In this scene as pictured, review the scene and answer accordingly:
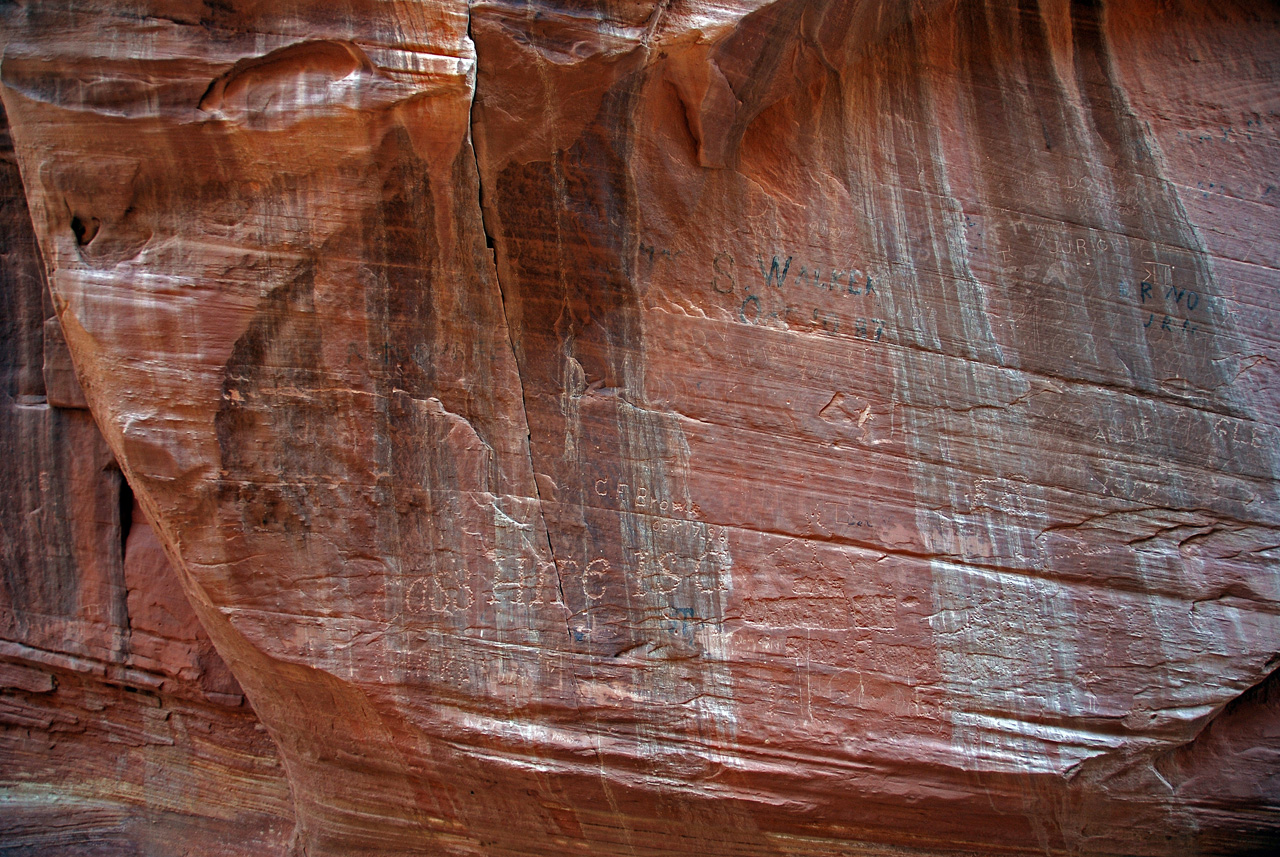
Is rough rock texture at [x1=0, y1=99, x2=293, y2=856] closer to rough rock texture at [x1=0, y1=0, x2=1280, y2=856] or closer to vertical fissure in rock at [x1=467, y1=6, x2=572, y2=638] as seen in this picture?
rough rock texture at [x1=0, y1=0, x2=1280, y2=856]

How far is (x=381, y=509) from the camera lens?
125 inches

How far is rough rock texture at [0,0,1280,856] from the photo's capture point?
295 centimetres

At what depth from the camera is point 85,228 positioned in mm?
2961

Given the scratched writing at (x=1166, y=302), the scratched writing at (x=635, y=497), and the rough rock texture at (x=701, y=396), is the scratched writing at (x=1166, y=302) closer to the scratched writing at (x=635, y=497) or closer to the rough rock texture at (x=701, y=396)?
the rough rock texture at (x=701, y=396)

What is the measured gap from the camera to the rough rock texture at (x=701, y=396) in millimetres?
2951

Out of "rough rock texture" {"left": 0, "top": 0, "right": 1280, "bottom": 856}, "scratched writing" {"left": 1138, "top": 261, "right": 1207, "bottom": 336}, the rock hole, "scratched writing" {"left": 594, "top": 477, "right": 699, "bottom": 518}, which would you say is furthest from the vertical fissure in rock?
"scratched writing" {"left": 1138, "top": 261, "right": 1207, "bottom": 336}

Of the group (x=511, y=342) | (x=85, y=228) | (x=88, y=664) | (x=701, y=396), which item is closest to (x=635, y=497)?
(x=701, y=396)

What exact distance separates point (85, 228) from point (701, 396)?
7.84ft

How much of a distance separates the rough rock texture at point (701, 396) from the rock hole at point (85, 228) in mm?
18

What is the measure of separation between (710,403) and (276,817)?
3.01 meters

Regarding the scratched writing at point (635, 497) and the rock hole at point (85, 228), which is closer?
the rock hole at point (85, 228)

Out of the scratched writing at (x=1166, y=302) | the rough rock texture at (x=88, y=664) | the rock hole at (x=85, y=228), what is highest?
the rock hole at (x=85, y=228)

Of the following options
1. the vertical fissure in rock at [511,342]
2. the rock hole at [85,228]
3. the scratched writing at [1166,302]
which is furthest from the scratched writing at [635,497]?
the scratched writing at [1166,302]

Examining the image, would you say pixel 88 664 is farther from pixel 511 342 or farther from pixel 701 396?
pixel 701 396
